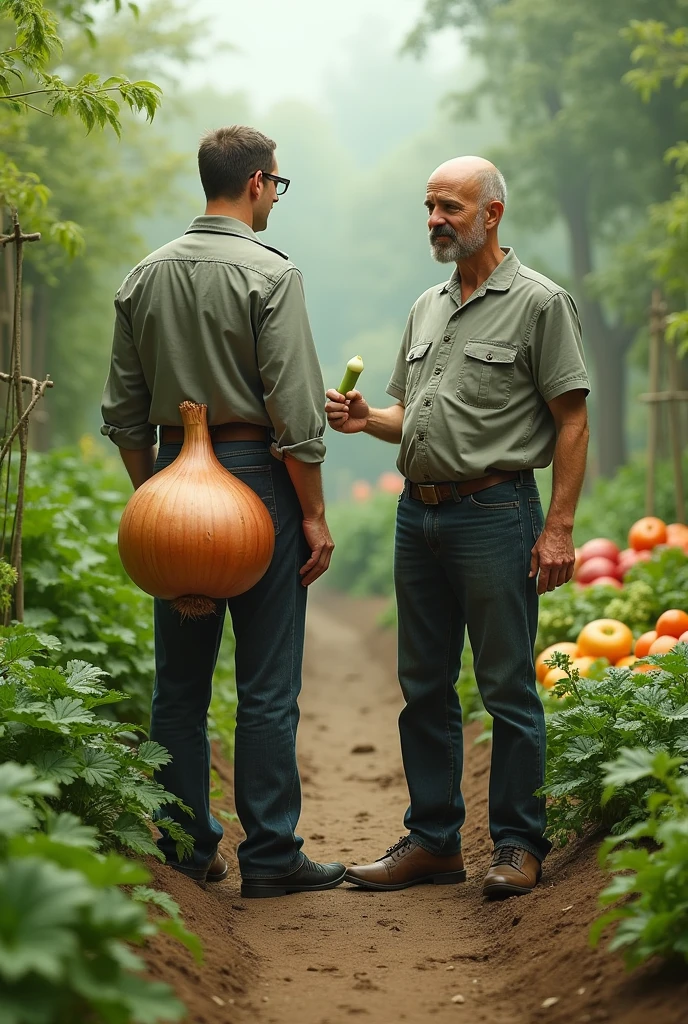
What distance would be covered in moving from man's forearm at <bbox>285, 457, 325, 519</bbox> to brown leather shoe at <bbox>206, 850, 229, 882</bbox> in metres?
1.24

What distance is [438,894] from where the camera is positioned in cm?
390

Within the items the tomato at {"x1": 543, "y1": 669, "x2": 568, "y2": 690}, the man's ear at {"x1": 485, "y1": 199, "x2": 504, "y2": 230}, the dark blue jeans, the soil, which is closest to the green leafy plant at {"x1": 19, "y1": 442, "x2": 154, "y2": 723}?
the soil

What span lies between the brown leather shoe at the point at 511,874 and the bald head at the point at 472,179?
2.12 metres

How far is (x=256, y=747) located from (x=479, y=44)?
51.5 ft

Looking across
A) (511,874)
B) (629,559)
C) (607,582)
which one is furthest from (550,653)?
(511,874)

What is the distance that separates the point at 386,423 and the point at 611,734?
136 centimetres

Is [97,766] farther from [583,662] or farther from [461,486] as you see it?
[583,662]

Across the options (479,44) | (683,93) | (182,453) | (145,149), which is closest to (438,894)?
(182,453)

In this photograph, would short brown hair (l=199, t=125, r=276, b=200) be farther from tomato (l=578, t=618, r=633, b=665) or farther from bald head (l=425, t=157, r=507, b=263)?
tomato (l=578, t=618, r=633, b=665)

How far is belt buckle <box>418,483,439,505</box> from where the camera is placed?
12.3 feet

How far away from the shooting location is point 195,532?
327 cm

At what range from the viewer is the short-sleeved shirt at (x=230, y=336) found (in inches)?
137

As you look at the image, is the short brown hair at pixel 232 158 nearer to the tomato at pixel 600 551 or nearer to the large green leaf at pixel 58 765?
the large green leaf at pixel 58 765

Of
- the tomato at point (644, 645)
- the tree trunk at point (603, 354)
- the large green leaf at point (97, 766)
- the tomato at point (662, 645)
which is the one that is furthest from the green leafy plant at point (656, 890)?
the tree trunk at point (603, 354)
